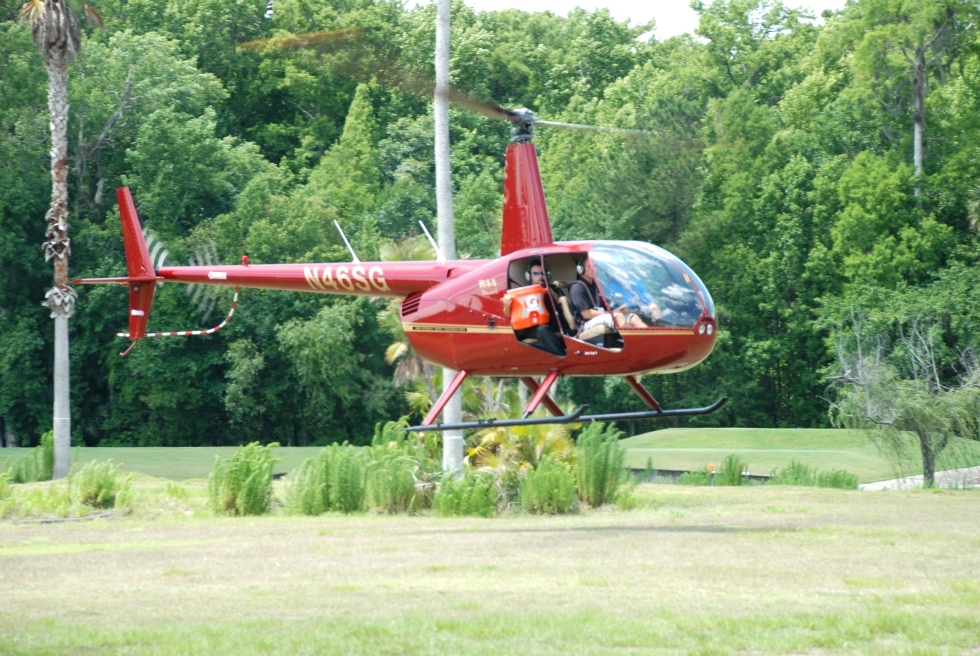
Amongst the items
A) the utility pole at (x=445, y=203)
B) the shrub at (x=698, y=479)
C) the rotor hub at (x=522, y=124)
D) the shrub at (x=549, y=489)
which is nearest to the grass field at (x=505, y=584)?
the shrub at (x=549, y=489)

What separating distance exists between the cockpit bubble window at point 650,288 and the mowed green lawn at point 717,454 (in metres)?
15.1

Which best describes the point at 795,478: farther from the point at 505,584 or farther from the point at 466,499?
the point at 505,584

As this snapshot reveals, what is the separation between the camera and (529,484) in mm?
18469

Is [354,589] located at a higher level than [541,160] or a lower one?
lower

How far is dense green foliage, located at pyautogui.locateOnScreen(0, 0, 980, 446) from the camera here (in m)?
43.7

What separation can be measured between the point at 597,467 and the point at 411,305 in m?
4.17

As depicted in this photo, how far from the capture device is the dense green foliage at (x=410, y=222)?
1721 inches

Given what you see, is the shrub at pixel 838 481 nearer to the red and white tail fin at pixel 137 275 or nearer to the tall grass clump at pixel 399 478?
the tall grass clump at pixel 399 478

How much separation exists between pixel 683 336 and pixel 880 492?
8097 mm

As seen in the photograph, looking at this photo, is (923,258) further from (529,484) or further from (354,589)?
(354,589)

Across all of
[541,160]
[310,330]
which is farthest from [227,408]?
[541,160]

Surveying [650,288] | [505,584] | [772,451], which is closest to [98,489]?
[650,288]

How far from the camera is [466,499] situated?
727 inches

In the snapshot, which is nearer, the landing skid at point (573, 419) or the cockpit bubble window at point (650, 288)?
the cockpit bubble window at point (650, 288)
